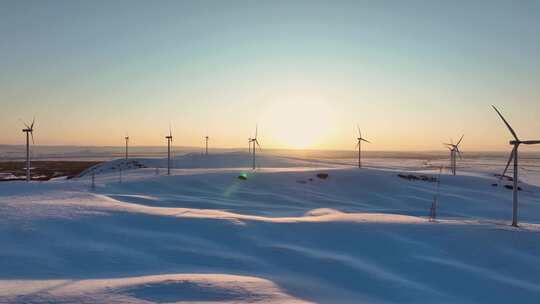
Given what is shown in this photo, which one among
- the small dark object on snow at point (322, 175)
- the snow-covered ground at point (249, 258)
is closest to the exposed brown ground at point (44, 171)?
the small dark object on snow at point (322, 175)

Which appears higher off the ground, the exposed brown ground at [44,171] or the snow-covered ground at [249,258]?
the snow-covered ground at [249,258]

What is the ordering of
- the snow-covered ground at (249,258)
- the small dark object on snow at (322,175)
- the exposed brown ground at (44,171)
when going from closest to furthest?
the snow-covered ground at (249,258)
the small dark object on snow at (322,175)
the exposed brown ground at (44,171)

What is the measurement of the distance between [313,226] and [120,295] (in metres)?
12.0

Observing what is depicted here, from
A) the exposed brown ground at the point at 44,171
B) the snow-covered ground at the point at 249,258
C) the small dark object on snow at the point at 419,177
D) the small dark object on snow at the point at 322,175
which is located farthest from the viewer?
the exposed brown ground at the point at 44,171

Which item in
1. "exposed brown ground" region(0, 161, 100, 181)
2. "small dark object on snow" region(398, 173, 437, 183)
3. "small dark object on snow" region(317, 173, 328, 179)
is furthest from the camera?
"exposed brown ground" region(0, 161, 100, 181)

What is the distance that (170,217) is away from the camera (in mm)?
21750

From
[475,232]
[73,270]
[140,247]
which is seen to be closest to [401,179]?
[475,232]

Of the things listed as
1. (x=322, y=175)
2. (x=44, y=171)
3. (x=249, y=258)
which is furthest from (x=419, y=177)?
(x=44, y=171)

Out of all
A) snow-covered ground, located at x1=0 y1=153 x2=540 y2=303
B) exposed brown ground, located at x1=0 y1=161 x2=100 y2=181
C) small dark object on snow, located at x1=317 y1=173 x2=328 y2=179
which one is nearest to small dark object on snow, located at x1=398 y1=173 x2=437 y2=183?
small dark object on snow, located at x1=317 y1=173 x2=328 y2=179

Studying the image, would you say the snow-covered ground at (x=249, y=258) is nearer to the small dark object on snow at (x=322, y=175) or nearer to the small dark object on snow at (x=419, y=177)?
the small dark object on snow at (x=322, y=175)

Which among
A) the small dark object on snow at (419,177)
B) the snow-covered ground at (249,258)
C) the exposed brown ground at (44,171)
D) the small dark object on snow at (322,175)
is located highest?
the small dark object on snow at (322,175)

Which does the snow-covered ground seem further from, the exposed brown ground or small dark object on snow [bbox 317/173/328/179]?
the exposed brown ground

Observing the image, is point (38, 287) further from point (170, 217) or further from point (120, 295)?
point (170, 217)

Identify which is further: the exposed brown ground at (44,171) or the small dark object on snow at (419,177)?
the exposed brown ground at (44,171)
